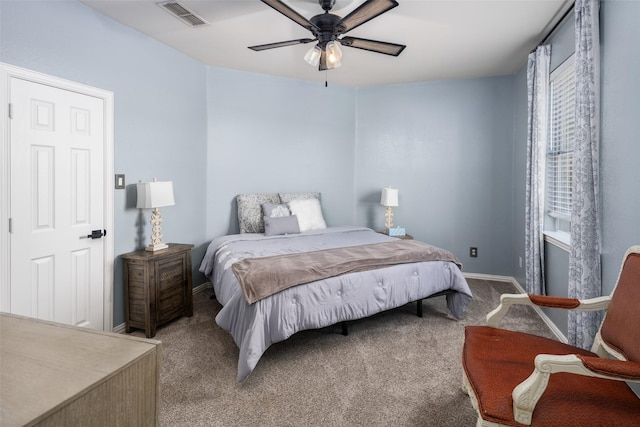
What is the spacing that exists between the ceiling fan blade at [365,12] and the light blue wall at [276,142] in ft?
6.83

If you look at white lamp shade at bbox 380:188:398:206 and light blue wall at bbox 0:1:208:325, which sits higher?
light blue wall at bbox 0:1:208:325

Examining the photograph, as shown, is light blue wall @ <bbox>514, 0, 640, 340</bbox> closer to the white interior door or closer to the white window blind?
the white window blind

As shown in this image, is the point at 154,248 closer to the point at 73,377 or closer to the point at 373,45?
the point at 73,377

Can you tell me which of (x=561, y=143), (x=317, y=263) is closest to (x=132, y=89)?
(x=317, y=263)

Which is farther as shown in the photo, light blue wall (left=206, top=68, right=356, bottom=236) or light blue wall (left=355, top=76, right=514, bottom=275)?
light blue wall (left=355, top=76, right=514, bottom=275)

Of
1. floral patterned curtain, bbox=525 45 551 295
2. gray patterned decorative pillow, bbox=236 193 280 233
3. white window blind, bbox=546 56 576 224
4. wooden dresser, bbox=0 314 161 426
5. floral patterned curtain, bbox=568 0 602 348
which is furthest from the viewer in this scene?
gray patterned decorative pillow, bbox=236 193 280 233

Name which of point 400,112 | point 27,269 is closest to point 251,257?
point 27,269

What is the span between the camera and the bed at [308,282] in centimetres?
221

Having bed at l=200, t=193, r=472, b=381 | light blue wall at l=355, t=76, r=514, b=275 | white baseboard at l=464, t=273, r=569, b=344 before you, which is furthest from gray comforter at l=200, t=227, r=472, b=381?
light blue wall at l=355, t=76, r=514, b=275

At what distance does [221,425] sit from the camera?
1.74 meters

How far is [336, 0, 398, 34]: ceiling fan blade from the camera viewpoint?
2053 millimetres

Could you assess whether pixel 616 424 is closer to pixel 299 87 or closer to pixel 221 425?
pixel 221 425

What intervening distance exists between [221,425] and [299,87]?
4.07 metres

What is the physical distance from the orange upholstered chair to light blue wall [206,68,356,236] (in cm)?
329
